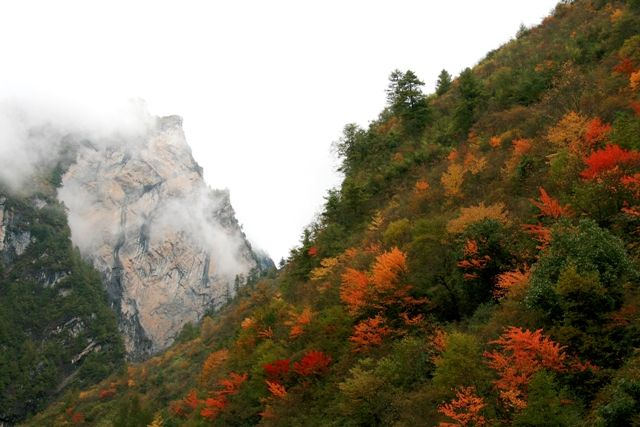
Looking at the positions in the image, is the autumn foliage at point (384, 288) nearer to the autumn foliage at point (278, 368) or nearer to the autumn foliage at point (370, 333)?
the autumn foliage at point (370, 333)

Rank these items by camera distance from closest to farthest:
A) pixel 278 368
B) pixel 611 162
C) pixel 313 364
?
pixel 611 162
pixel 313 364
pixel 278 368

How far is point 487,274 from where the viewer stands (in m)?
23.1

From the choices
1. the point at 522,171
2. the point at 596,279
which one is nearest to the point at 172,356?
the point at 522,171

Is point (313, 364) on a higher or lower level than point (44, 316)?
lower

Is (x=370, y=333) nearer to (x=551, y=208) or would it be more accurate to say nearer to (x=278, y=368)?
(x=278, y=368)

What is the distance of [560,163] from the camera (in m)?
25.7

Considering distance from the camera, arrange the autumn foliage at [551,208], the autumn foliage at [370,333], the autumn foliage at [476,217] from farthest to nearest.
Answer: the autumn foliage at [370,333]
the autumn foliage at [476,217]
the autumn foliage at [551,208]

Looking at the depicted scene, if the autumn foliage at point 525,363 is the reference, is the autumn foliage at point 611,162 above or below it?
above

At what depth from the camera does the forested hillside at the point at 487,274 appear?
1538cm

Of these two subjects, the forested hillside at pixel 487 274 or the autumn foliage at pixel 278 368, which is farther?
the autumn foliage at pixel 278 368

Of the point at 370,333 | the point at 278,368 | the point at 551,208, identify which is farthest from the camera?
the point at 278,368

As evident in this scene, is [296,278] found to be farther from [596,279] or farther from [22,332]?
[22,332]

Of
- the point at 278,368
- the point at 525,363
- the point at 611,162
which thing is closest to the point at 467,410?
the point at 525,363

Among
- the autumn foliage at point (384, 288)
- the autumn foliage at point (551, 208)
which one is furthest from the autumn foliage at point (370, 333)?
the autumn foliage at point (551, 208)
